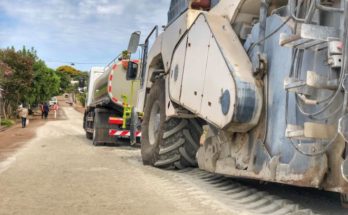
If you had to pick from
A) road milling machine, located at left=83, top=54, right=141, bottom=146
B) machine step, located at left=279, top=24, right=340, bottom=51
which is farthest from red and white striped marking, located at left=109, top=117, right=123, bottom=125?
machine step, located at left=279, top=24, right=340, bottom=51

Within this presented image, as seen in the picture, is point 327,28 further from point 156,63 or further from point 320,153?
point 156,63

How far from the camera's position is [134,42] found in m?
10.8

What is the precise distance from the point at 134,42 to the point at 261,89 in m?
5.62

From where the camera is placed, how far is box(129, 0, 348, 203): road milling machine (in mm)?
4395

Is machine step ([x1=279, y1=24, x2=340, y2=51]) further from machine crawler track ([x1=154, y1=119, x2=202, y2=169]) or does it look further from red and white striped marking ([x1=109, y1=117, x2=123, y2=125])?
red and white striped marking ([x1=109, y1=117, x2=123, y2=125])

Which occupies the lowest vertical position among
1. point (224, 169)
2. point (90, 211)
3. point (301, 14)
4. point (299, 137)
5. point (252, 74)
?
point (90, 211)

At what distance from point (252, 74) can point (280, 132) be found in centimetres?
83

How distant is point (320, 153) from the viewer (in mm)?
4434

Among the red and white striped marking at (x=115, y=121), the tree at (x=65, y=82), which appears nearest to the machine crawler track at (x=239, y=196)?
the red and white striped marking at (x=115, y=121)

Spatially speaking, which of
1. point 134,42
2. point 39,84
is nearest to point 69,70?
point 39,84

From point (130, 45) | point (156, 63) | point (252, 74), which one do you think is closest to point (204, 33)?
point (252, 74)

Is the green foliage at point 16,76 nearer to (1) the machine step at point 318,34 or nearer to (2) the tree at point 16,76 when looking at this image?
(2) the tree at point 16,76

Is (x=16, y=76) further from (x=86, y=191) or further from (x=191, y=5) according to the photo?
(x=86, y=191)

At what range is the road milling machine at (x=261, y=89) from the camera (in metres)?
4.39
